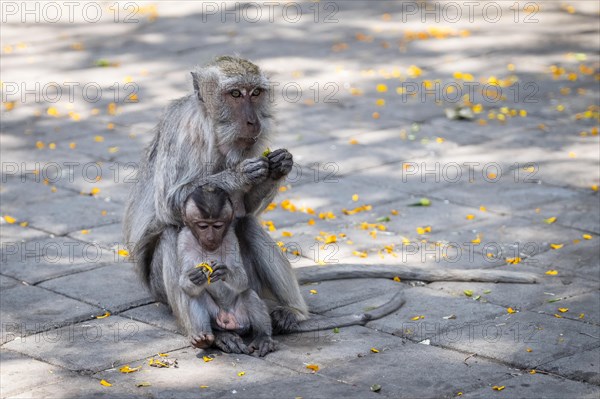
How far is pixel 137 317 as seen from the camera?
683 cm

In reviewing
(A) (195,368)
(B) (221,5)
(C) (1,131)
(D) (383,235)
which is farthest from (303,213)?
(B) (221,5)

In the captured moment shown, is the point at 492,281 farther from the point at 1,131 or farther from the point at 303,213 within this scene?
the point at 1,131

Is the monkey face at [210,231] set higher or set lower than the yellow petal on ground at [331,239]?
higher

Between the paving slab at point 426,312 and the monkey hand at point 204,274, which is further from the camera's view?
the paving slab at point 426,312

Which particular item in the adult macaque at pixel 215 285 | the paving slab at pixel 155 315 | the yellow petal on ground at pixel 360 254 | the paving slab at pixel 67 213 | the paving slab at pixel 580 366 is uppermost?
the adult macaque at pixel 215 285

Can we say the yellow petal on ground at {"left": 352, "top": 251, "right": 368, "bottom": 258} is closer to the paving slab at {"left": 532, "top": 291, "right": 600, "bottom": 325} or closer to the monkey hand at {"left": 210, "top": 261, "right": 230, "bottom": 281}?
the paving slab at {"left": 532, "top": 291, "right": 600, "bottom": 325}

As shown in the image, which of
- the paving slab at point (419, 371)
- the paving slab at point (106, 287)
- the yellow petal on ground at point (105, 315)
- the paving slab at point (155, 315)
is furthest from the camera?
the paving slab at point (106, 287)

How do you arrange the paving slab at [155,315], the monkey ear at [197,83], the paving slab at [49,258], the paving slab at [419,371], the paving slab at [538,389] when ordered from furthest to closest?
the paving slab at [49,258], the paving slab at [155,315], the monkey ear at [197,83], the paving slab at [419,371], the paving slab at [538,389]

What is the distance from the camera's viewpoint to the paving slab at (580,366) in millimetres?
5844

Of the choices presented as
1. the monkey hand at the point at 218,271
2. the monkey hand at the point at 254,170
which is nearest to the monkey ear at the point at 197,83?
the monkey hand at the point at 254,170

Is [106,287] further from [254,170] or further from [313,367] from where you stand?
[313,367]

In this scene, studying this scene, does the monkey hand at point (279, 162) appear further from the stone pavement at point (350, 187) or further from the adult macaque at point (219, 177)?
the stone pavement at point (350, 187)

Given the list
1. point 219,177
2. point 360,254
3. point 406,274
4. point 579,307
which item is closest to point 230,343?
point 219,177

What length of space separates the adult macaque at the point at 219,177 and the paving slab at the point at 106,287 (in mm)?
276
